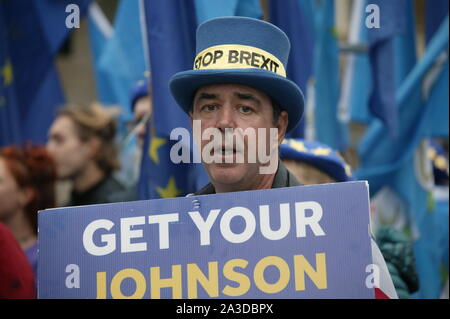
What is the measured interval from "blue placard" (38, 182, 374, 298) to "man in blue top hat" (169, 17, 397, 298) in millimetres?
402

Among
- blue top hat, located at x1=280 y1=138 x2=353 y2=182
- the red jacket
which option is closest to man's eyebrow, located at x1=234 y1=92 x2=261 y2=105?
blue top hat, located at x1=280 y1=138 x2=353 y2=182

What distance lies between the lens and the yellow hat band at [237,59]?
3.57 meters

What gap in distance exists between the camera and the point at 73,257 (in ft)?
10.6

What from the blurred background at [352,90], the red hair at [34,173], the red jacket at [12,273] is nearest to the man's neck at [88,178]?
the blurred background at [352,90]

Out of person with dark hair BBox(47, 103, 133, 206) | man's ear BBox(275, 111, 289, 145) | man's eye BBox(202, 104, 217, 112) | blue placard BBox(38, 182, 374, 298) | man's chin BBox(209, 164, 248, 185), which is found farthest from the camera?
person with dark hair BBox(47, 103, 133, 206)

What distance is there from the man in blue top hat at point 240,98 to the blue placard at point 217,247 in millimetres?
402

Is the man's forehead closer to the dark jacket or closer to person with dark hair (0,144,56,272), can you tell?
the dark jacket

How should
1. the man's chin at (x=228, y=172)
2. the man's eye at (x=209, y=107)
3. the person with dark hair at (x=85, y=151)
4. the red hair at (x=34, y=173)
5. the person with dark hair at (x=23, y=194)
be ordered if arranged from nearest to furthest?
the man's chin at (x=228, y=172) → the man's eye at (x=209, y=107) → the person with dark hair at (x=23, y=194) → the red hair at (x=34, y=173) → the person with dark hair at (x=85, y=151)

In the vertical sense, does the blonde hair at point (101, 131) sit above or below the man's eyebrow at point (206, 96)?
above

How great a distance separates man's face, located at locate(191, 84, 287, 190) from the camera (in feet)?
11.5

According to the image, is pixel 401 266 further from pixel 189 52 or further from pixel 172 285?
pixel 172 285

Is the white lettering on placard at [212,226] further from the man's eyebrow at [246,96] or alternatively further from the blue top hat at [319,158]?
the blue top hat at [319,158]

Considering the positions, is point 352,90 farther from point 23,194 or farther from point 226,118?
point 226,118

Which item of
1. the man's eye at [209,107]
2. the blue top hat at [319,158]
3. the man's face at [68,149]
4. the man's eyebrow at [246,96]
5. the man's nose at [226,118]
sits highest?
the man's face at [68,149]
